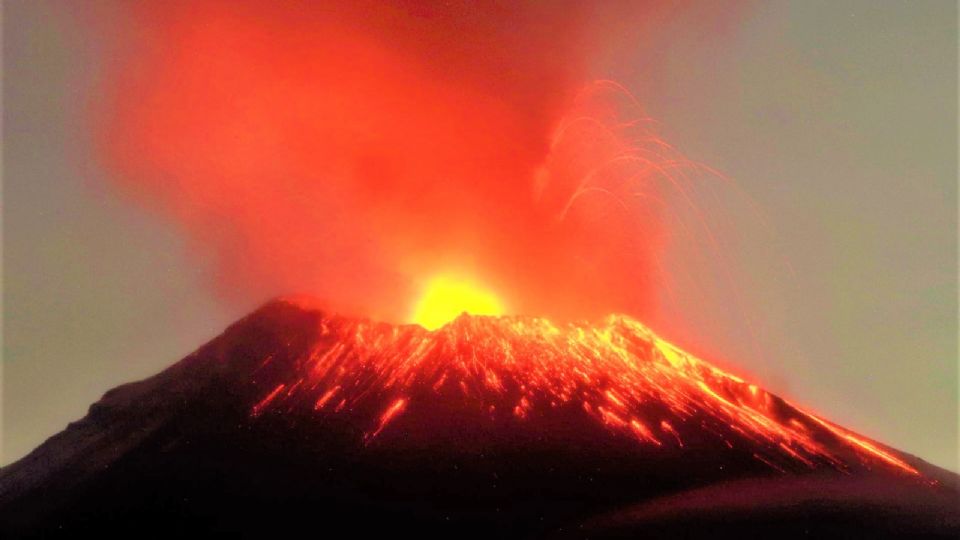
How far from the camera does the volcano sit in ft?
82.9

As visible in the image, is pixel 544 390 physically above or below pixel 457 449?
above

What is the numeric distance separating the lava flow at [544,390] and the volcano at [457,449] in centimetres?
10

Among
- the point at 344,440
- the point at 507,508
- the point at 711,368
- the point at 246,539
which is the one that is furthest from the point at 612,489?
the point at 711,368

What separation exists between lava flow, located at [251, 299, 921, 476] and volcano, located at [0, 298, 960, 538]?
102mm

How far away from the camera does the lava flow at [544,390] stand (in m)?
31.2

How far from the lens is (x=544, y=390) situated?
3350cm

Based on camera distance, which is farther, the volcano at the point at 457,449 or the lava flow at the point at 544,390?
the lava flow at the point at 544,390

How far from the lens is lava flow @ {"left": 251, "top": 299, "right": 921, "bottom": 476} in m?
31.2

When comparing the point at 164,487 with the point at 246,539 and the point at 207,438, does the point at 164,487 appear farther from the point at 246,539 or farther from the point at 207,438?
the point at 246,539

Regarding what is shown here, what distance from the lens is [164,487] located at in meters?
28.0

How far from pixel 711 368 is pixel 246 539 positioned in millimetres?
24363

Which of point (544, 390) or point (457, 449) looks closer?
point (457, 449)

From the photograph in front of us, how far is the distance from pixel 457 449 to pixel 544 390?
6.09m

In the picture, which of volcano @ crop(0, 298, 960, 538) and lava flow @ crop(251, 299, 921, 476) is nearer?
volcano @ crop(0, 298, 960, 538)
